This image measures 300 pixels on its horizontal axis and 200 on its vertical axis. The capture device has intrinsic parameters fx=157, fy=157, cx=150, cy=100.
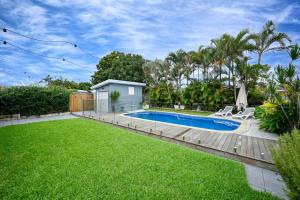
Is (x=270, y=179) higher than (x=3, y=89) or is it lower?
lower

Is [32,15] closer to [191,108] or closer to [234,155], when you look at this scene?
[234,155]

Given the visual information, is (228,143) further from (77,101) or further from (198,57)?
(77,101)

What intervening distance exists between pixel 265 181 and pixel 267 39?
1275 cm

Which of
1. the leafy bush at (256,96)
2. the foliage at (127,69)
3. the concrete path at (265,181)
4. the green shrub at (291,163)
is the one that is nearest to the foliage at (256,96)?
the leafy bush at (256,96)

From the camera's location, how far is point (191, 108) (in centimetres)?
1731

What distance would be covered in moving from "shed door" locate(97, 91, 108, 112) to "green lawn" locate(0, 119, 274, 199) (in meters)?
9.99

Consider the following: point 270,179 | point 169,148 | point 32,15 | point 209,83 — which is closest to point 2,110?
point 32,15

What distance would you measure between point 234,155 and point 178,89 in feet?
47.1

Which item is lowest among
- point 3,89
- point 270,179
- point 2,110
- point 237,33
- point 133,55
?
point 270,179

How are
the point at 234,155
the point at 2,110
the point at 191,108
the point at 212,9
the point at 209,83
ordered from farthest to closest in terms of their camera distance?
the point at 191,108 < the point at 209,83 < the point at 2,110 < the point at 212,9 < the point at 234,155

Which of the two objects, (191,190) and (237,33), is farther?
(237,33)

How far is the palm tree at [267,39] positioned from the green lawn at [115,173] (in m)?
12.0

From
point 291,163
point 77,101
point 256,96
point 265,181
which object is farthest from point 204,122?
point 77,101

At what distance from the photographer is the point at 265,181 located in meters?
3.57
